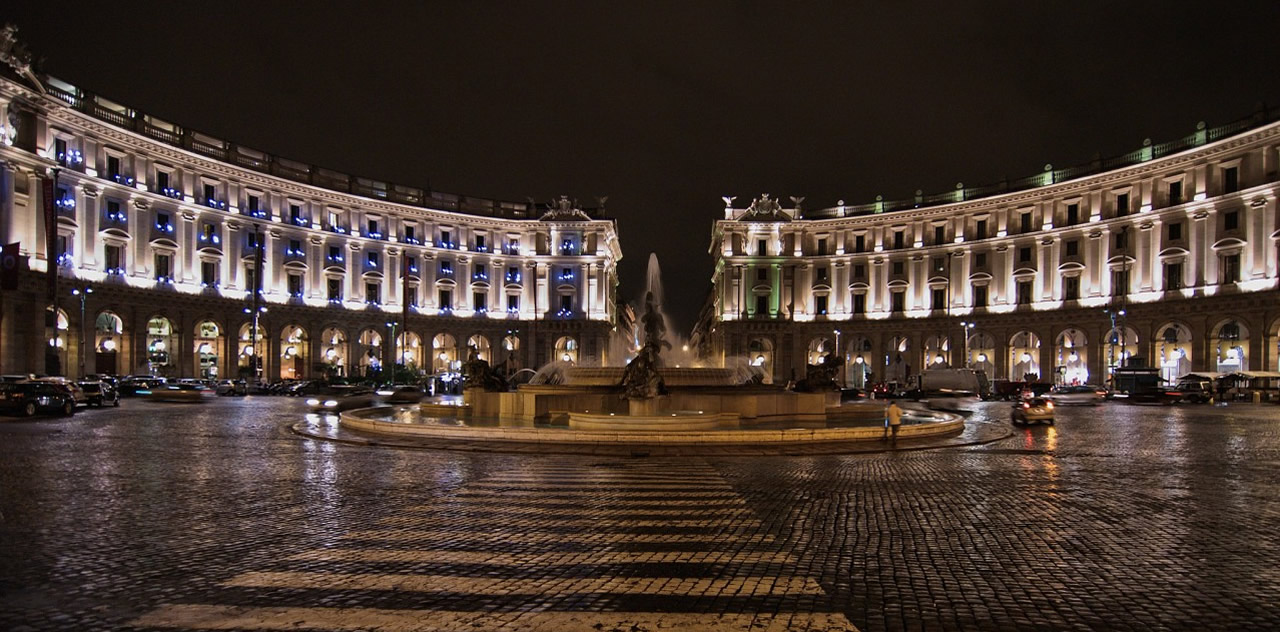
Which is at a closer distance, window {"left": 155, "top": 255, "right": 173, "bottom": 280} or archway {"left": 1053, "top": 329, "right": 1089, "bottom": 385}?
window {"left": 155, "top": 255, "right": 173, "bottom": 280}

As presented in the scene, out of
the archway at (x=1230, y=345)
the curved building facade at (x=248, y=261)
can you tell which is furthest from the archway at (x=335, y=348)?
the archway at (x=1230, y=345)

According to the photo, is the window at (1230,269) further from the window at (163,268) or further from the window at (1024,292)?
the window at (163,268)

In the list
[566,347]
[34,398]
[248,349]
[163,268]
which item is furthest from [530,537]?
[566,347]

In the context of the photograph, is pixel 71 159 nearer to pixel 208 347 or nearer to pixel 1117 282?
pixel 208 347

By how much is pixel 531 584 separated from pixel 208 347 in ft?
216

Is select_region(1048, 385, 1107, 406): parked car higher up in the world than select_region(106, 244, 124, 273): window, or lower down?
lower down

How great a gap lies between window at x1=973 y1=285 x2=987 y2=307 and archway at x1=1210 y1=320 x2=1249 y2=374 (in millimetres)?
21130

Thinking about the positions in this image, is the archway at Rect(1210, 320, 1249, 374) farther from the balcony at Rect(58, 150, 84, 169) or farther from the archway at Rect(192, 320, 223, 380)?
the balcony at Rect(58, 150, 84, 169)

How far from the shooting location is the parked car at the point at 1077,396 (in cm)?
4506

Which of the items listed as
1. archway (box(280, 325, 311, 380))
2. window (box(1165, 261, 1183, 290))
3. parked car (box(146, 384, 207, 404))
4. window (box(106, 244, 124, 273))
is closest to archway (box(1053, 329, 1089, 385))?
window (box(1165, 261, 1183, 290))

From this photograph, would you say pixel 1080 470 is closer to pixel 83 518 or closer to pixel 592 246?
pixel 83 518

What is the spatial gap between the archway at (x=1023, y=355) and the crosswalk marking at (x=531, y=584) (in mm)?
72464

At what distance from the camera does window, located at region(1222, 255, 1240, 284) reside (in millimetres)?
54938

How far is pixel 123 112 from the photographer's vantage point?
57156 mm
